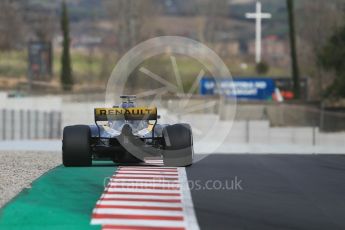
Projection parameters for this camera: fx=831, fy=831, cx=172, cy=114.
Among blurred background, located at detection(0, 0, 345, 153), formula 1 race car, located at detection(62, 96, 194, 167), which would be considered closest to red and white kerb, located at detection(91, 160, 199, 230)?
formula 1 race car, located at detection(62, 96, 194, 167)

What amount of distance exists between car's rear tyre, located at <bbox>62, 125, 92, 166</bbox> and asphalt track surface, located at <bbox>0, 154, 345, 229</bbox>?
12.1 inches

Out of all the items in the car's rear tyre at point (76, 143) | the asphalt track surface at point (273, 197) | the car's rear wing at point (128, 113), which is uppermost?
the car's rear wing at point (128, 113)

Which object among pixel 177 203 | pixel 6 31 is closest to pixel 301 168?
pixel 177 203

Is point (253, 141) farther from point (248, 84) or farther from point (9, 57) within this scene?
point (9, 57)

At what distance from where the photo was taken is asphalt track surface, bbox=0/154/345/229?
11023mm

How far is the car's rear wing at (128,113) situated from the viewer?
58.7 feet

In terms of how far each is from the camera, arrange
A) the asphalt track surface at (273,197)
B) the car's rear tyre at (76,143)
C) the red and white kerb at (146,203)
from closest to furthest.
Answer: the red and white kerb at (146,203)
the asphalt track surface at (273,197)
the car's rear tyre at (76,143)

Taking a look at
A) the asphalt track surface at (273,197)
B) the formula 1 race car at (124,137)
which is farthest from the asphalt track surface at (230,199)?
the formula 1 race car at (124,137)

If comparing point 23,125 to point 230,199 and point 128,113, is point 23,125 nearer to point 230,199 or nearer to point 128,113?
point 128,113

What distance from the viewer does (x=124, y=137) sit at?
58.5 feet

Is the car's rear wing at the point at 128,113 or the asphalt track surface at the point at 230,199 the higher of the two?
the car's rear wing at the point at 128,113

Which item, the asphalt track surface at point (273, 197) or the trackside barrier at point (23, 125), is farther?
the trackside barrier at point (23, 125)

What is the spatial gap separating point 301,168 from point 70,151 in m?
5.49

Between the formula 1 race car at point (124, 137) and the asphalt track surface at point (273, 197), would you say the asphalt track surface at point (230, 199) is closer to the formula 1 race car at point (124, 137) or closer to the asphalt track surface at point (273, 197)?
the asphalt track surface at point (273, 197)
